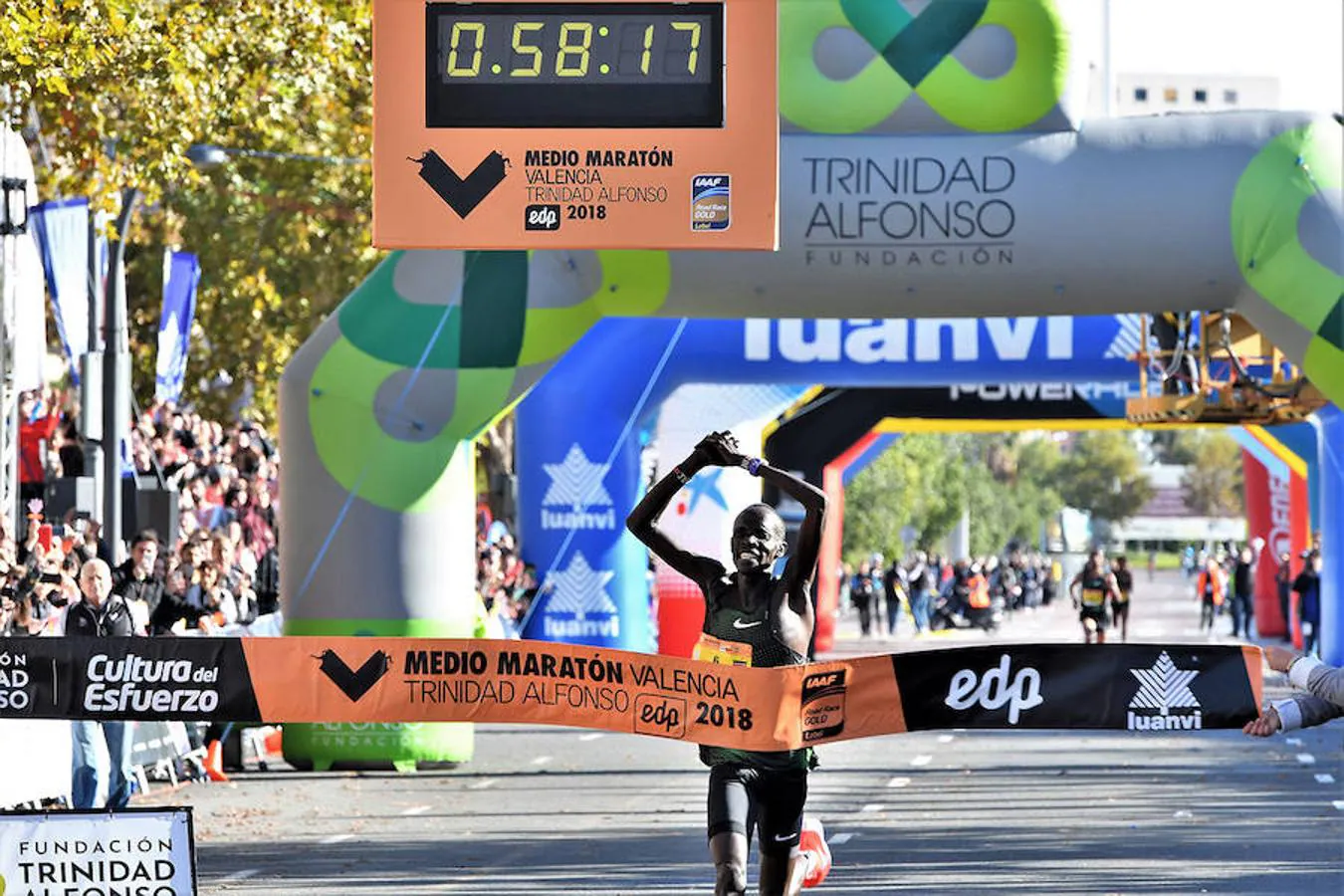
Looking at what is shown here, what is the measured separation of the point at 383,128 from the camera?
37.0ft

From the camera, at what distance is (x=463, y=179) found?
36.8 ft

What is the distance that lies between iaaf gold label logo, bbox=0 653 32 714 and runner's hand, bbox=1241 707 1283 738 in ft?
14.6

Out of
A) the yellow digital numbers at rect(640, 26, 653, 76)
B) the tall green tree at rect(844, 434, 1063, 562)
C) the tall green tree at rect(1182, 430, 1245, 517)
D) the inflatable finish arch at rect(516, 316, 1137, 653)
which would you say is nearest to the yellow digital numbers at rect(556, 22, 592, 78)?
the yellow digital numbers at rect(640, 26, 653, 76)

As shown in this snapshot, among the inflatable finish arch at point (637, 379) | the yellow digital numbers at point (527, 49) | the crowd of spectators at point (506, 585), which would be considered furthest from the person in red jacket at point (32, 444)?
the yellow digital numbers at point (527, 49)

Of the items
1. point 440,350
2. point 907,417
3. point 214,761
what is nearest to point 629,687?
point 440,350

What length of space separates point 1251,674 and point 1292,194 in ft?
24.0

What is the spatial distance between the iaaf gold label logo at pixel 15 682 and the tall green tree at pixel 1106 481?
138243 millimetres

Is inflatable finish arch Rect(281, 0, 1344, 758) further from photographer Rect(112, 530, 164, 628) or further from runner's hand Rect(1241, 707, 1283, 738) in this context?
runner's hand Rect(1241, 707, 1283, 738)

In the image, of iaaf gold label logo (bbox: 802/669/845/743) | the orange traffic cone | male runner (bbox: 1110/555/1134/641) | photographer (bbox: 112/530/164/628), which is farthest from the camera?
male runner (bbox: 1110/555/1134/641)

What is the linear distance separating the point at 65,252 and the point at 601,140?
9.76 metres

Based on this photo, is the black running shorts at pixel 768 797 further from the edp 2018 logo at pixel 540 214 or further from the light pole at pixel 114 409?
the light pole at pixel 114 409

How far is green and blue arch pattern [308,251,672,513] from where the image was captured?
642 inches

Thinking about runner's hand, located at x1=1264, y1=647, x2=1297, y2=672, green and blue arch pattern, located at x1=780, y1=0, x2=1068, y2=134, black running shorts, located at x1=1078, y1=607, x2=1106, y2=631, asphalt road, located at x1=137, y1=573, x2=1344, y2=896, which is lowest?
asphalt road, located at x1=137, y1=573, x2=1344, y2=896

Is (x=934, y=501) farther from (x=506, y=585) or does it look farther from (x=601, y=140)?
(x=601, y=140)
